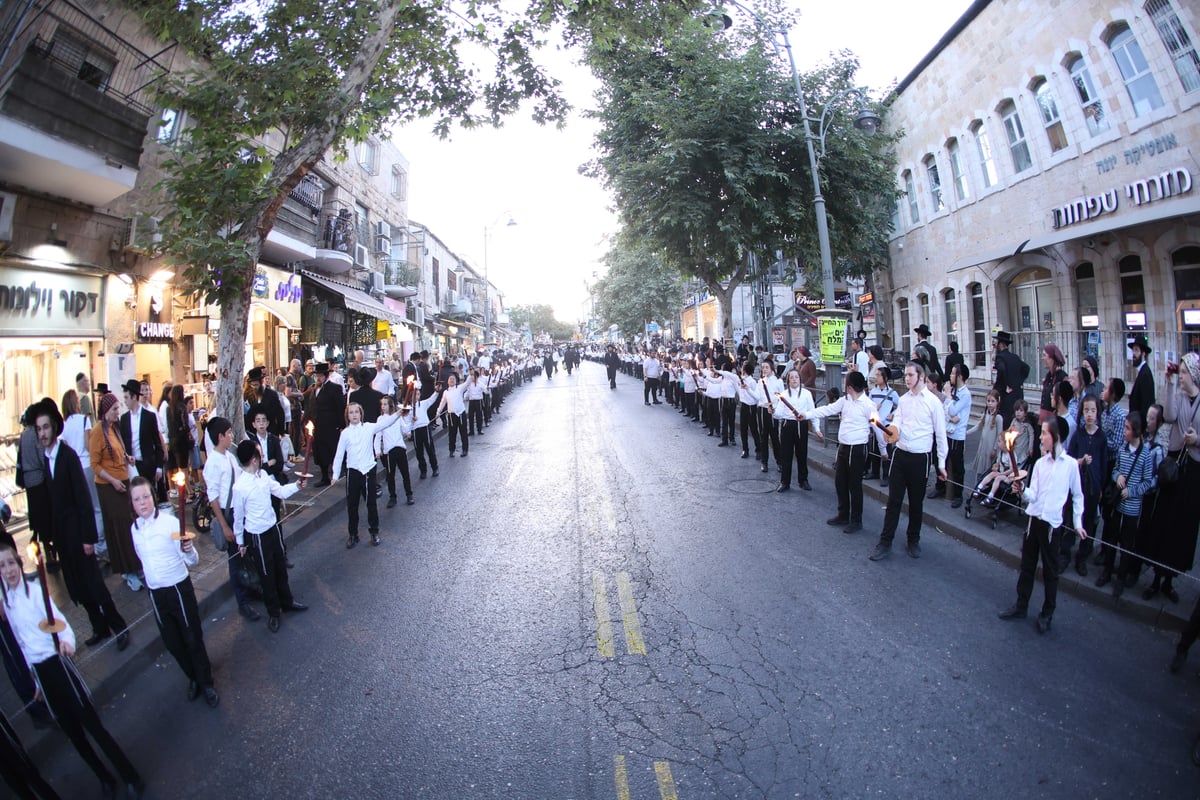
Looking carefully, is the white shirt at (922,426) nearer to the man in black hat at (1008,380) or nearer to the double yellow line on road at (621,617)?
the man in black hat at (1008,380)

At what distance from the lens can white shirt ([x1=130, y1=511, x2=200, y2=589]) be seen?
14.4 ft

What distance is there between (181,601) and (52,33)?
32.9ft

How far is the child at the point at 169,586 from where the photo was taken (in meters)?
4.39

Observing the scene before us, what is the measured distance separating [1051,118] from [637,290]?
32265 mm

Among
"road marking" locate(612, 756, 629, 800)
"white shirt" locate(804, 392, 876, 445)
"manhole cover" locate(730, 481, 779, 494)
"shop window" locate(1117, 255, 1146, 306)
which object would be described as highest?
"shop window" locate(1117, 255, 1146, 306)

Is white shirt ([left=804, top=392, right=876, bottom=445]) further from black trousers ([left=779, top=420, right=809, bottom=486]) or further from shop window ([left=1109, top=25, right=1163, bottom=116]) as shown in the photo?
shop window ([left=1109, top=25, right=1163, bottom=116])

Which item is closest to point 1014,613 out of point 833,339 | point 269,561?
point 269,561

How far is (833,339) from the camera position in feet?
42.1

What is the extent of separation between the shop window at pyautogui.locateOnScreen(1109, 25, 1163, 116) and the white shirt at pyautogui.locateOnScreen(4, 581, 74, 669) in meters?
16.6

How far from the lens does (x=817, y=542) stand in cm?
713

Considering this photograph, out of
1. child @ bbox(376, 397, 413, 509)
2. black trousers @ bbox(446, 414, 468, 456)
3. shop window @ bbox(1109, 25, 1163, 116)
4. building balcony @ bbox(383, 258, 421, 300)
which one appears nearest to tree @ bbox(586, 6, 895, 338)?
shop window @ bbox(1109, 25, 1163, 116)

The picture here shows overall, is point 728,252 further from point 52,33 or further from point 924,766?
point 924,766

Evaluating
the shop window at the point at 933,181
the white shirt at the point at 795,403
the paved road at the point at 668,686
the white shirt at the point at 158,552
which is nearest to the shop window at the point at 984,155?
the shop window at the point at 933,181

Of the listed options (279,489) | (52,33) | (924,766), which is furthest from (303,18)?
(924,766)
